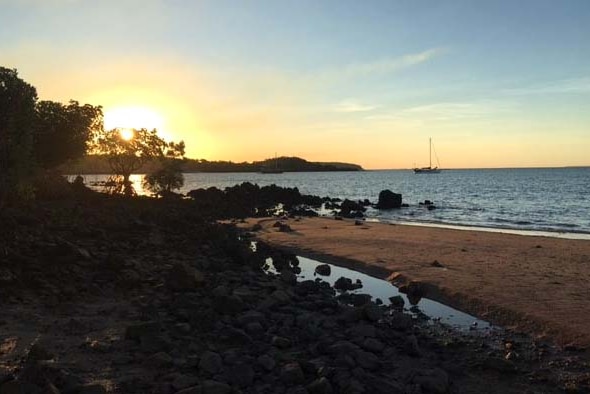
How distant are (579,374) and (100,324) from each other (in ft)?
34.1

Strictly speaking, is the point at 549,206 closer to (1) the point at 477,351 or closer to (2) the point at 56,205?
(2) the point at 56,205

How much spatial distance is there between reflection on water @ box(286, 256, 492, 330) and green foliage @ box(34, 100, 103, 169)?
2522cm

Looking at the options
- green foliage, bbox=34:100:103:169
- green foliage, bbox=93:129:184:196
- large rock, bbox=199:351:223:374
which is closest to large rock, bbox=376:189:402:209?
green foliage, bbox=93:129:184:196

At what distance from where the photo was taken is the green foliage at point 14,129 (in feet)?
73.9

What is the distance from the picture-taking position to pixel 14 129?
22.7 meters

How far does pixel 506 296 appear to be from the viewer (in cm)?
1711

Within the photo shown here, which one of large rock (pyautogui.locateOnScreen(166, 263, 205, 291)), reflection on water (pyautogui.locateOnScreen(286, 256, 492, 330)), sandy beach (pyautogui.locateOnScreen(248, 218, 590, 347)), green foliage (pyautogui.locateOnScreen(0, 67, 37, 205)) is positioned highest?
green foliage (pyautogui.locateOnScreen(0, 67, 37, 205))

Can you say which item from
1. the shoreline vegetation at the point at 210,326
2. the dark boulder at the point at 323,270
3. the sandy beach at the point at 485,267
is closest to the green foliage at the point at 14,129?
the shoreline vegetation at the point at 210,326

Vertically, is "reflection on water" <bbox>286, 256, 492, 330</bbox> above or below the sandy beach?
below

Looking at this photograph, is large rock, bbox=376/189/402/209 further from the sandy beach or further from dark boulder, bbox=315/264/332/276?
dark boulder, bbox=315/264/332/276

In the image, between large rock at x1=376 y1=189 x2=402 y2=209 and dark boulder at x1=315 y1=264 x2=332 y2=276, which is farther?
large rock at x1=376 y1=189 x2=402 y2=209

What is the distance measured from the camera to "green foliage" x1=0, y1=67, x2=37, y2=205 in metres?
22.5

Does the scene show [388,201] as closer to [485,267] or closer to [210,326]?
[485,267]

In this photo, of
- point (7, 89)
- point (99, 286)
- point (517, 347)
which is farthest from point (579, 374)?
point (7, 89)
